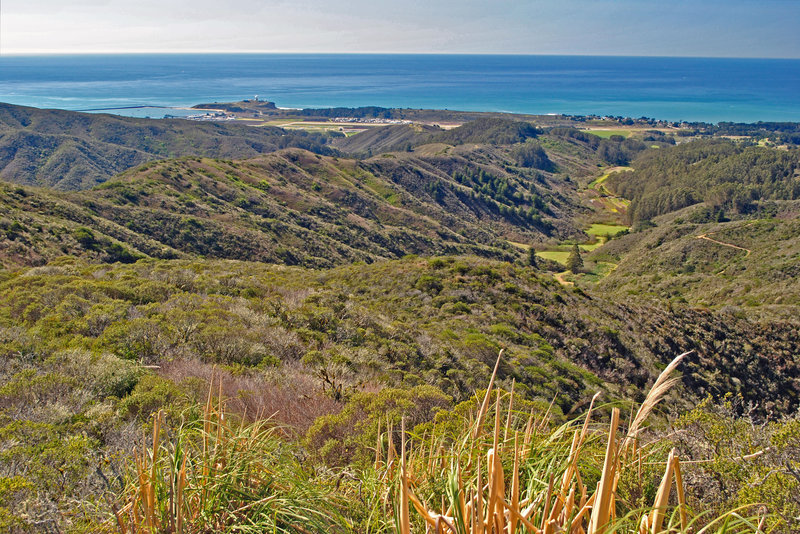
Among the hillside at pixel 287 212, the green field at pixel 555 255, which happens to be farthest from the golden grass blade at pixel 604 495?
the green field at pixel 555 255

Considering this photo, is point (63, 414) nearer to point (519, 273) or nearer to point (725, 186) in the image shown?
point (519, 273)

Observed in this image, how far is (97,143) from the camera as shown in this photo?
9175 cm

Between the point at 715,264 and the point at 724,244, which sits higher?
the point at 724,244

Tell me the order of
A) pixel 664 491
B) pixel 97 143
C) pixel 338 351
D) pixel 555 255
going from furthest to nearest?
pixel 97 143 → pixel 555 255 → pixel 338 351 → pixel 664 491

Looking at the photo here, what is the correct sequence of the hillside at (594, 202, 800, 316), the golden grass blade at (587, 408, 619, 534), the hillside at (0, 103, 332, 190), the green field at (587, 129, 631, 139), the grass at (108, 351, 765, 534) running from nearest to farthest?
the golden grass blade at (587, 408, 619, 534), the grass at (108, 351, 765, 534), the hillside at (594, 202, 800, 316), the hillside at (0, 103, 332, 190), the green field at (587, 129, 631, 139)

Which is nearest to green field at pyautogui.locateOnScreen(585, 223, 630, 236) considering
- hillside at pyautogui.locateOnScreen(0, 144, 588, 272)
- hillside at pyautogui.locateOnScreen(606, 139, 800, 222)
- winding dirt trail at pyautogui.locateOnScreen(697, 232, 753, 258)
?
hillside at pyautogui.locateOnScreen(606, 139, 800, 222)

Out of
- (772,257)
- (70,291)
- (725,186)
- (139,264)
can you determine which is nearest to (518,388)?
(70,291)

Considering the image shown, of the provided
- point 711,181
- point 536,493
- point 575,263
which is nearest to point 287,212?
point 575,263

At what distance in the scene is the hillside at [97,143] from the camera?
76.3 meters

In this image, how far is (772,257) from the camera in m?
35.0

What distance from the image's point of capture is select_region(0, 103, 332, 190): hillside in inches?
3004

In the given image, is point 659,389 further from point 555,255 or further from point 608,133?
point 608,133

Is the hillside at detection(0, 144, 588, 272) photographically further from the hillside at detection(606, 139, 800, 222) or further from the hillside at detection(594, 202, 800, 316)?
the hillside at detection(606, 139, 800, 222)

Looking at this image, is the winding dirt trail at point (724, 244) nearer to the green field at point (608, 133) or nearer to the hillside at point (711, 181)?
the hillside at point (711, 181)
